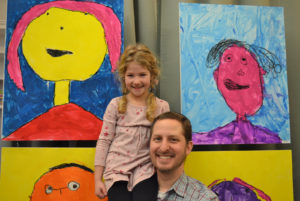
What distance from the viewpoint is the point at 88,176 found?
155cm

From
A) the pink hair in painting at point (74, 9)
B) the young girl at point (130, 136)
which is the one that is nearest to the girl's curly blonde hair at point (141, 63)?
the young girl at point (130, 136)

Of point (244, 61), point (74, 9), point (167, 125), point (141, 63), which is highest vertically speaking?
point (74, 9)

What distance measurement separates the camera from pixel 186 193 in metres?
1.15

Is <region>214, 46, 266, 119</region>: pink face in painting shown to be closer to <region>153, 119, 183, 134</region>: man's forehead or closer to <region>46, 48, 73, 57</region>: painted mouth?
<region>153, 119, 183, 134</region>: man's forehead

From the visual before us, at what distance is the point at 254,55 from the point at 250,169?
29.9 inches

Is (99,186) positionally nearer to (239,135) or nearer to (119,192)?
(119,192)

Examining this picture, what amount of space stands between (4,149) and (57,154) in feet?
1.03

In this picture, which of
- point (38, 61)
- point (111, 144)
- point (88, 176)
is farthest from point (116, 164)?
point (38, 61)

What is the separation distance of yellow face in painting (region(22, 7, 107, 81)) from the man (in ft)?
2.30

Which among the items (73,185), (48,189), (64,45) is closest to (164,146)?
(73,185)

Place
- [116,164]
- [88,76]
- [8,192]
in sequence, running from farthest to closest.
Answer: [88,76] → [8,192] → [116,164]

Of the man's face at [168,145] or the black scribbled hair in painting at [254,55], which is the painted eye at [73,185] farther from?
the black scribbled hair in painting at [254,55]

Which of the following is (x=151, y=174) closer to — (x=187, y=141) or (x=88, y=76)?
(x=187, y=141)

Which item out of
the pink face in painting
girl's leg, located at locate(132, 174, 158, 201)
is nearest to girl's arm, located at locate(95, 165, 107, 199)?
girl's leg, located at locate(132, 174, 158, 201)
